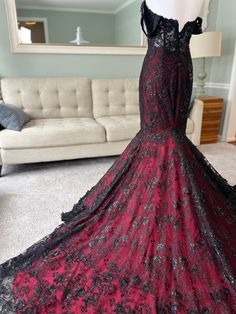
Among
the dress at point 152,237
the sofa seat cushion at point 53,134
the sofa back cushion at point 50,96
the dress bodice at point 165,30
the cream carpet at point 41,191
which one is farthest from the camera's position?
the sofa back cushion at point 50,96

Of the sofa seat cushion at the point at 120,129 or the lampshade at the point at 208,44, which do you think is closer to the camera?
the sofa seat cushion at the point at 120,129

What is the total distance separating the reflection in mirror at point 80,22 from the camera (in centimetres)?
283

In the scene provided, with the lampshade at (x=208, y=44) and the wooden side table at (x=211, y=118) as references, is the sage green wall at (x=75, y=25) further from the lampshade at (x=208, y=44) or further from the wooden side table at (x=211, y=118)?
the wooden side table at (x=211, y=118)

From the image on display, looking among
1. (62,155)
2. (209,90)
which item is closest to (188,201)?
(62,155)

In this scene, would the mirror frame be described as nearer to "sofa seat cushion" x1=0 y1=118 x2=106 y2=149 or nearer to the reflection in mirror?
the reflection in mirror

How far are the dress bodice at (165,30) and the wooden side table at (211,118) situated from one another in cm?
212

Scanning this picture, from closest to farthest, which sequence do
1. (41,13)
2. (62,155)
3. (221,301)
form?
(221,301)
(62,155)
(41,13)

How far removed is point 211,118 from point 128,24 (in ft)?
5.01

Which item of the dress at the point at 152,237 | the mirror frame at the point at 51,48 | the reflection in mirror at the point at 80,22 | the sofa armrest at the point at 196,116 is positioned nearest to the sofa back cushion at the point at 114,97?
the mirror frame at the point at 51,48

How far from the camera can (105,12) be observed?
303 cm

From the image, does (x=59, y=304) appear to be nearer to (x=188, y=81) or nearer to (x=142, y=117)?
(x=142, y=117)

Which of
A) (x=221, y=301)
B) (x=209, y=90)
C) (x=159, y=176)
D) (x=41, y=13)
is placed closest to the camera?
(x=221, y=301)

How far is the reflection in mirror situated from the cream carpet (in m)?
1.45

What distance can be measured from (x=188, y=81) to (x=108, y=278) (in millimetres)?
918
